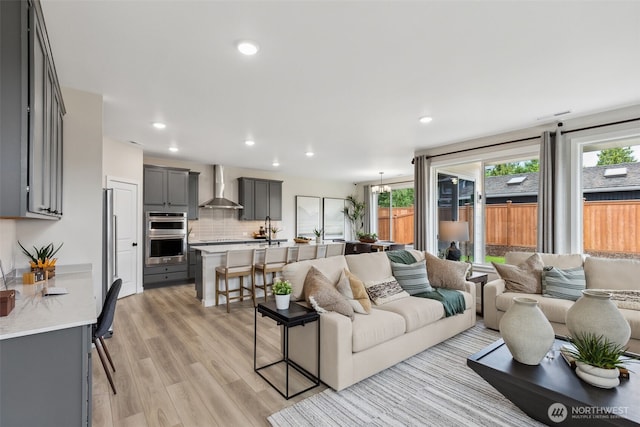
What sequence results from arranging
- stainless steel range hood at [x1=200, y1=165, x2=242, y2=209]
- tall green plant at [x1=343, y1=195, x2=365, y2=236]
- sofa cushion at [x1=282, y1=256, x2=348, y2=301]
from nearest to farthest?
1. sofa cushion at [x1=282, y1=256, x2=348, y2=301]
2. stainless steel range hood at [x1=200, y1=165, x2=242, y2=209]
3. tall green plant at [x1=343, y1=195, x2=365, y2=236]

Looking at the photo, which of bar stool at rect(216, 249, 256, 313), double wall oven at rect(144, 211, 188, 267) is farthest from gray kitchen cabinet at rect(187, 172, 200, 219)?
bar stool at rect(216, 249, 256, 313)

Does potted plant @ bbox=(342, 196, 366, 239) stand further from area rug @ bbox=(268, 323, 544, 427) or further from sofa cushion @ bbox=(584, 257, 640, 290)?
area rug @ bbox=(268, 323, 544, 427)

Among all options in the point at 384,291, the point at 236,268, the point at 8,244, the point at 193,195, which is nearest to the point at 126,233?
the point at 193,195

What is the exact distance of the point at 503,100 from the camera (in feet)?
11.0

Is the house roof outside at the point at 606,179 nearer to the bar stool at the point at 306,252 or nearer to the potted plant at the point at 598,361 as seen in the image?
the potted plant at the point at 598,361

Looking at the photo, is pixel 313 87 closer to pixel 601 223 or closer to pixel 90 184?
pixel 90 184

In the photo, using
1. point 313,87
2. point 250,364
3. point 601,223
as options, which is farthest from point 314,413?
point 601,223

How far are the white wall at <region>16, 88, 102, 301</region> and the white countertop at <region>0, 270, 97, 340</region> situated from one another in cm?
65

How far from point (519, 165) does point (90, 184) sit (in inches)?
228

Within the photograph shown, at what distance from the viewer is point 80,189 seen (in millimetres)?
3170

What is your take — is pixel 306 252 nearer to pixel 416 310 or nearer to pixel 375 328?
pixel 416 310

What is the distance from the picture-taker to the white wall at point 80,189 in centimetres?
308

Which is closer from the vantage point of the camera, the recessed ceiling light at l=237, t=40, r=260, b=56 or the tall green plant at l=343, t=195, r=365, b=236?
the recessed ceiling light at l=237, t=40, r=260, b=56

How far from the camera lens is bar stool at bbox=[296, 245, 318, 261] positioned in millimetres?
5527
